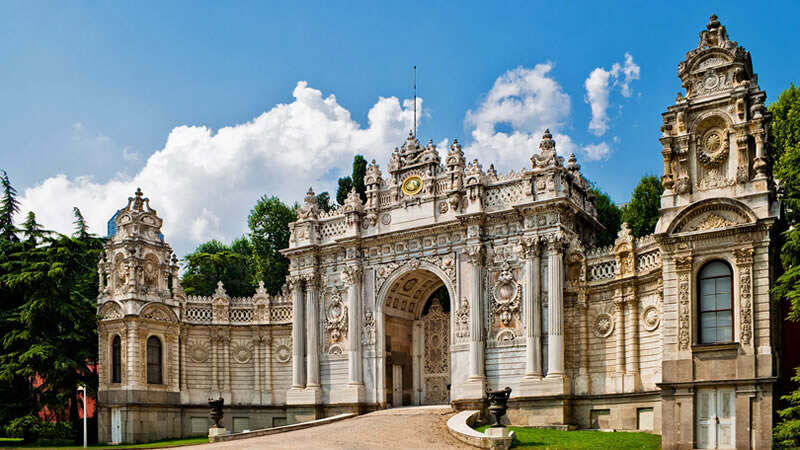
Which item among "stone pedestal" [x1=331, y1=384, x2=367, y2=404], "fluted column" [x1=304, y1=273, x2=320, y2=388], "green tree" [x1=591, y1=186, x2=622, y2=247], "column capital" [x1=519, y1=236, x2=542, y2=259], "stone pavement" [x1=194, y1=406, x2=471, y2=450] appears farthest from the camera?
"green tree" [x1=591, y1=186, x2=622, y2=247]

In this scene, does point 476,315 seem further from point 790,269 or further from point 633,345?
point 790,269

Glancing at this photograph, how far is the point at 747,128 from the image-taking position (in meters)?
22.9

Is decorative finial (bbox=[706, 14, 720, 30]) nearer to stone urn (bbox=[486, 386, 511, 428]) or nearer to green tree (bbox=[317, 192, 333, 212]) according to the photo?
stone urn (bbox=[486, 386, 511, 428])

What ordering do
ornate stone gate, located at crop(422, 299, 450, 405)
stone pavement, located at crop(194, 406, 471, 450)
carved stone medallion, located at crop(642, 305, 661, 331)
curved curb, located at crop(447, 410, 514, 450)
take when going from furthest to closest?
ornate stone gate, located at crop(422, 299, 450, 405)
carved stone medallion, located at crop(642, 305, 661, 331)
stone pavement, located at crop(194, 406, 471, 450)
curved curb, located at crop(447, 410, 514, 450)

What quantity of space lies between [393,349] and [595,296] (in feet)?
31.7

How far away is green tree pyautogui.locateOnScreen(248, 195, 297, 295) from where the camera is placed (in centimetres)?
5306

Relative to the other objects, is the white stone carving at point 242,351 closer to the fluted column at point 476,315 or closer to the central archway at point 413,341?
the central archway at point 413,341

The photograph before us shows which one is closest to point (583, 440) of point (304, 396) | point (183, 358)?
point (304, 396)

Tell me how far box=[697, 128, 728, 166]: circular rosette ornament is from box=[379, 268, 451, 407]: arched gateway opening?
1410 centimetres

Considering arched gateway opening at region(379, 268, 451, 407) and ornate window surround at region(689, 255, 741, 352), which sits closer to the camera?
ornate window surround at region(689, 255, 741, 352)

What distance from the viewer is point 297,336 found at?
36.4m

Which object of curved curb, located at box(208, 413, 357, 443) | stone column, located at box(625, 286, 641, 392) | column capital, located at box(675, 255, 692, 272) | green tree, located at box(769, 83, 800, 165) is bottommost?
curved curb, located at box(208, 413, 357, 443)

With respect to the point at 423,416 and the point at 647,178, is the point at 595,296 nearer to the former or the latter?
the point at 423,416

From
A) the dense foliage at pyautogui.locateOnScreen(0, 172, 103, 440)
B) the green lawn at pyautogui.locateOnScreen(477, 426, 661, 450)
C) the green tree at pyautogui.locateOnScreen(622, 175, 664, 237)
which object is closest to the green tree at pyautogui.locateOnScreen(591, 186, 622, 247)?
the green tree at pyautogui.locateOnScreen(622, 175, 664, 237)
